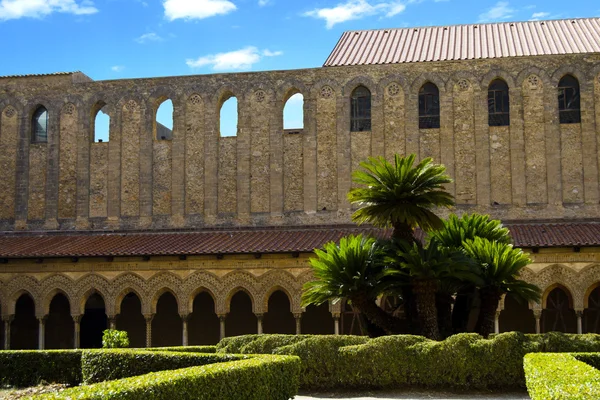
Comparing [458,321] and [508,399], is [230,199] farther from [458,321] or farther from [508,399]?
[508,399]

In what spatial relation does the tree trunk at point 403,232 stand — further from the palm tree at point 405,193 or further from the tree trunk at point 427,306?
the tree trunk at point 427,306

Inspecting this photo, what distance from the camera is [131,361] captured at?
1823 cm

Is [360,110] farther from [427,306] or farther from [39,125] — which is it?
[427,306]

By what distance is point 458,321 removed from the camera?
20.0 metres

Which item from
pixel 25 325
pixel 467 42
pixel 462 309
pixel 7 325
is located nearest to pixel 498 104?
pixel 467 42

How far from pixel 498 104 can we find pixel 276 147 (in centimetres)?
848

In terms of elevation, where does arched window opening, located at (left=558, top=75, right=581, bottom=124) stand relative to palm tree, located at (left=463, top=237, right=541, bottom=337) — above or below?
above

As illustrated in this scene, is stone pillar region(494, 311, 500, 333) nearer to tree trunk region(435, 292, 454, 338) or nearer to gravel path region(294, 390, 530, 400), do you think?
tree trunk region(435, 292, 454, 338)

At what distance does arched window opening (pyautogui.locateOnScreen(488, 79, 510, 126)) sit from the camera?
1238 inches

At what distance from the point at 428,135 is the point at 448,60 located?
9.56 ft

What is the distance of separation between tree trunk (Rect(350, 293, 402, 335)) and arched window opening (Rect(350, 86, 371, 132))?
13.7 m

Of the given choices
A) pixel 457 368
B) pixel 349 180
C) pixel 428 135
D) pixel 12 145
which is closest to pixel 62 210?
pixel 12 145

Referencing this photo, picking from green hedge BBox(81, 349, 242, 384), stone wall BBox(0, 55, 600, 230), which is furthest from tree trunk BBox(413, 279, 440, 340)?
stone wall BBox(0, 55, 600, 230)

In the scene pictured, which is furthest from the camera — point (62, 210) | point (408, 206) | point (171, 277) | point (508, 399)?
point (62, 210)
